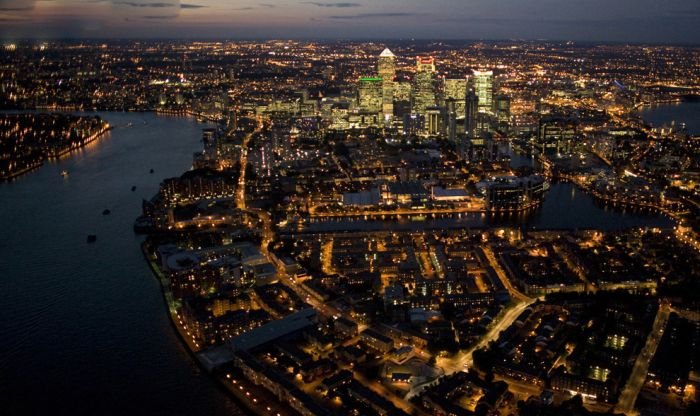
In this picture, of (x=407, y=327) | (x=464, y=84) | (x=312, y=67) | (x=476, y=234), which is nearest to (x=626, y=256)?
(x=476, y=234)

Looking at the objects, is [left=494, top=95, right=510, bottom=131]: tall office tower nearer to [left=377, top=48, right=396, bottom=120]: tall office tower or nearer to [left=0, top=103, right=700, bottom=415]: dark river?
[left=377, top=48, right=396, bottom=120]: tall office tower

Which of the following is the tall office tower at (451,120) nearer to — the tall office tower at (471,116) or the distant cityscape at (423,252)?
the distant cityscape at (423,252)

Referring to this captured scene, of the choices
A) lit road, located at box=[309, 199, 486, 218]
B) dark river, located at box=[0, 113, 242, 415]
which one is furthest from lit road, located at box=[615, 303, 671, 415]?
lit road, located at box=[309, 199, 486, 218]

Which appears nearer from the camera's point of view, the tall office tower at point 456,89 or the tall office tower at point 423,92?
the tall office tower at point 423,92

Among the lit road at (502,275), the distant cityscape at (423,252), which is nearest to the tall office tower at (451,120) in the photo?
the distant cityscape at (423,252)

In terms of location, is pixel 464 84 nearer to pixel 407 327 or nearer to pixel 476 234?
Result: pixel 476 234

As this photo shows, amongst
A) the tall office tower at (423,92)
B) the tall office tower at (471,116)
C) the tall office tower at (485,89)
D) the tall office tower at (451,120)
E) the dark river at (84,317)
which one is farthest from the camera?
the tall office tower at (423,92)
